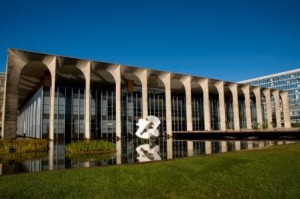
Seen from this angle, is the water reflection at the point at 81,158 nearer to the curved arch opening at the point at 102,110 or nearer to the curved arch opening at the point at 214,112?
the curved arch opening at the point at 102,110

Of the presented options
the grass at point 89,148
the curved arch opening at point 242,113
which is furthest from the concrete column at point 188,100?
Answer: the grass at point 89,148

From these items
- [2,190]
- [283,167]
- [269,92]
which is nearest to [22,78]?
[2,190]

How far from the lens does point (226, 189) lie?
25.2ft

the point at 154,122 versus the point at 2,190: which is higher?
the point at 154,122

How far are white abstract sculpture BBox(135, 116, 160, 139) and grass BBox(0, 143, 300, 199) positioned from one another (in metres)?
18.6

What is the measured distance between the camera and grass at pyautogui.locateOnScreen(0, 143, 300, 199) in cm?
721

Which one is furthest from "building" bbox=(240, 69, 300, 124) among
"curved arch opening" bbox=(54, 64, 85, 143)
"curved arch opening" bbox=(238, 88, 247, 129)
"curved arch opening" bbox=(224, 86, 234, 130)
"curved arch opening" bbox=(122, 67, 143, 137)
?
"curved arch opening" bbox=(54, 64, 85, 143)

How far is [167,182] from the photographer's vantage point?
330 inches

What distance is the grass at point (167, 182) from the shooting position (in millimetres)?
7215

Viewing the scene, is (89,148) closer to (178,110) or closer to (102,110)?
(102,110)

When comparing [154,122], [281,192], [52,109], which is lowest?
[281,192]

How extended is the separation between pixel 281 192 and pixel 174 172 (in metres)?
3.78

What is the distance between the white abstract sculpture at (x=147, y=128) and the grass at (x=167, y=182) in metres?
18.6

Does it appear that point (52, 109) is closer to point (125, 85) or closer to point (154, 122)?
point (154, 122)
